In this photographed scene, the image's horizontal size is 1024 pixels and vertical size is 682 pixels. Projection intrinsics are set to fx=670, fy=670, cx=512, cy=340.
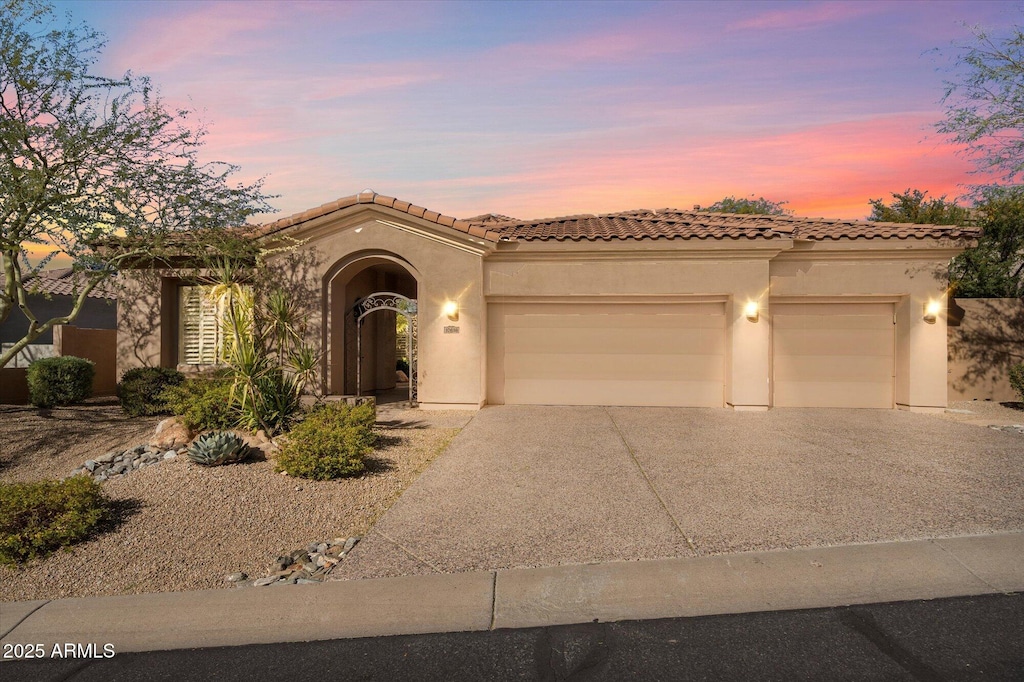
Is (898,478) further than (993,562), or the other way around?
(898,478)

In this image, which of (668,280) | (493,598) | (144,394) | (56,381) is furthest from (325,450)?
(56,381)

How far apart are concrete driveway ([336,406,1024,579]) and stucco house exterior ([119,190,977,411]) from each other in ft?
8.02

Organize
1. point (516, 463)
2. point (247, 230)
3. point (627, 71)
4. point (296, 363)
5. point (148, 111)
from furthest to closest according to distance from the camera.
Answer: point (247, 230)
point (627, 71)
point (148, 111)
point (296, 363)
point (516, 463)

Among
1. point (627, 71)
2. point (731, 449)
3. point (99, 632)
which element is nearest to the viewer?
point (99, 632)

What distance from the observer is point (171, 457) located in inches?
360

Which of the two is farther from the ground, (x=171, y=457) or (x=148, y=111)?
(x=148, y=111)

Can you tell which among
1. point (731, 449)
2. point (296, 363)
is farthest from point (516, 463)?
point (296, 363)

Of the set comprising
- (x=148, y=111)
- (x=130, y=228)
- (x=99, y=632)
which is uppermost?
(x=148, y=111)

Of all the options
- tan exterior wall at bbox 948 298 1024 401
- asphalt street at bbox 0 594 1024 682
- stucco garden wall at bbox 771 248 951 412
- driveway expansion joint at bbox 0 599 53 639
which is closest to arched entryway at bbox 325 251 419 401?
stucco garden wall at bbox 771 248 951 412

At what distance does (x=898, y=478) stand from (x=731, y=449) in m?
2.18

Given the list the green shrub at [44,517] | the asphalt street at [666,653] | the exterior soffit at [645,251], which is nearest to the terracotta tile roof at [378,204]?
the exterior soffit at [645,251]

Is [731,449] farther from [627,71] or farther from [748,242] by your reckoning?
[627,71]

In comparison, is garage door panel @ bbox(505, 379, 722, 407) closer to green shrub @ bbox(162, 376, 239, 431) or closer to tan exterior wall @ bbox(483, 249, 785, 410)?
tan exterior wall @ bbox(483, 249, 785, 410)

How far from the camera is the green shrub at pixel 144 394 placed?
42.4 feet
